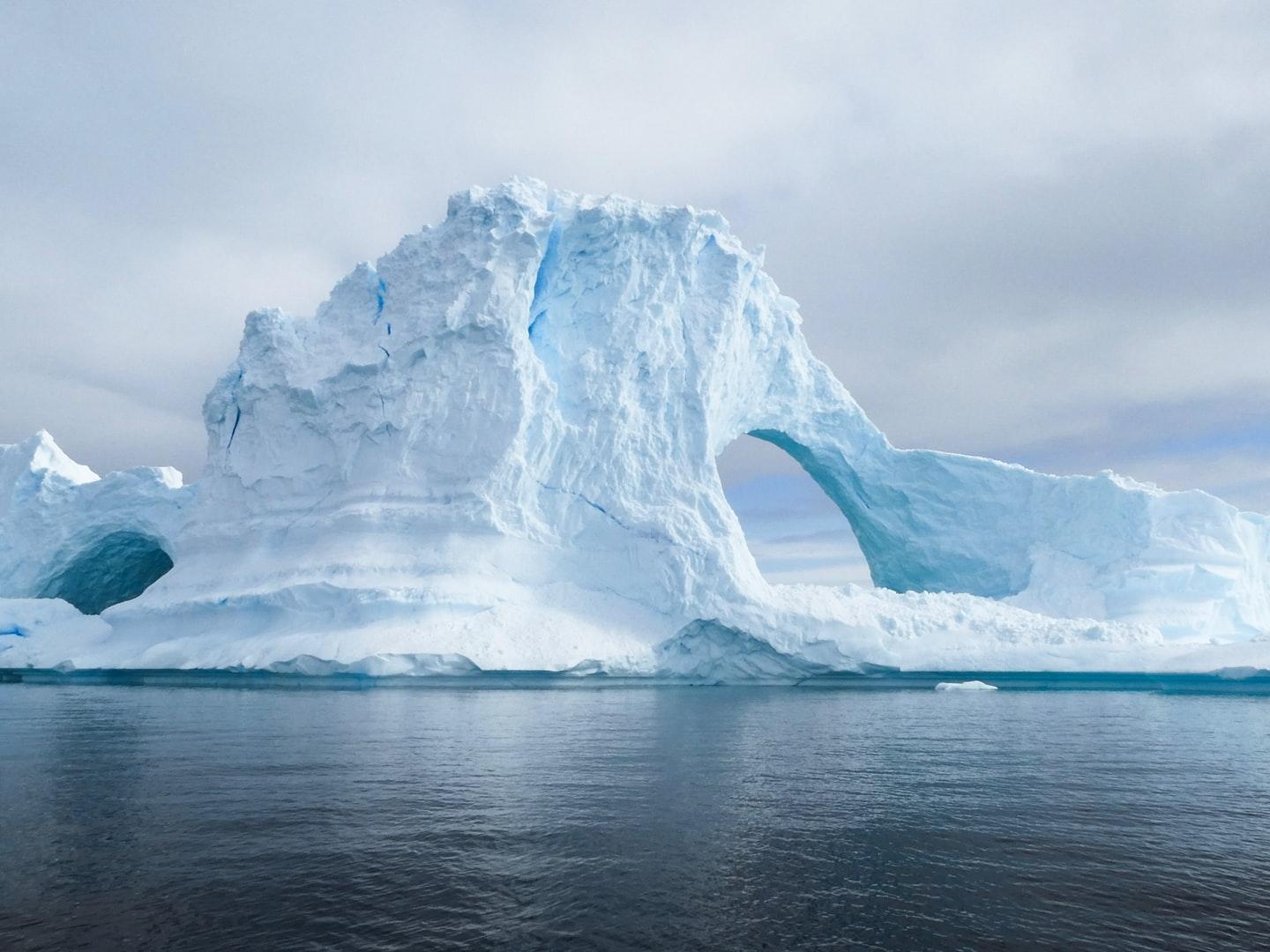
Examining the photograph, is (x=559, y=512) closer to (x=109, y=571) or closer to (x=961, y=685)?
(x=961, y=685)

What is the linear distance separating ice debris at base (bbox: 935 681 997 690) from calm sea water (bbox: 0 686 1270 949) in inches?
327

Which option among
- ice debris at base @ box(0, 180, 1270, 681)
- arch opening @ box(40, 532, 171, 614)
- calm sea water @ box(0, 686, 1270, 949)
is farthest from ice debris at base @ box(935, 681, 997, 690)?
arch opening @ box(40, 532, 171, 614)

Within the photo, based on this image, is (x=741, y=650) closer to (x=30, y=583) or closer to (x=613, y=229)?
(x=613, y=229)

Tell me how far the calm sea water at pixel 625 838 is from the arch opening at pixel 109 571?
55.7ft

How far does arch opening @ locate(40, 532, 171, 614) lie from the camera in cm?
2573

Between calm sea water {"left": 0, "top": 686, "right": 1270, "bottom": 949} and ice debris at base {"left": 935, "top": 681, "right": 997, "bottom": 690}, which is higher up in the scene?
ice debris at base {"left": 935, "top": 681, "right": 997, "bottom": 690}

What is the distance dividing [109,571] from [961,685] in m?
25.7

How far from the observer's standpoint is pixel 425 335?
63.8 feet

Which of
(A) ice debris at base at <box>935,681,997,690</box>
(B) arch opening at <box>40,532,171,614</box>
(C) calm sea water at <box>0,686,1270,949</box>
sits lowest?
(C) calm sea water at <box>0,686,1270,949</box>

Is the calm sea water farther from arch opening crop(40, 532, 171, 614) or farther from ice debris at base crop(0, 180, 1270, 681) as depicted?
arch opening crop(40, 532, 171, 614)

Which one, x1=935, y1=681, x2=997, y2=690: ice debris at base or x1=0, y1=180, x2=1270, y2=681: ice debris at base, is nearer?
x1=0, y1=180, x2=1270, y2=681: ice debris at base

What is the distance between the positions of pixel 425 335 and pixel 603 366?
13.1 feet

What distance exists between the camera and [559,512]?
19562 mm

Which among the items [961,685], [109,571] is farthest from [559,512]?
[109,571]
